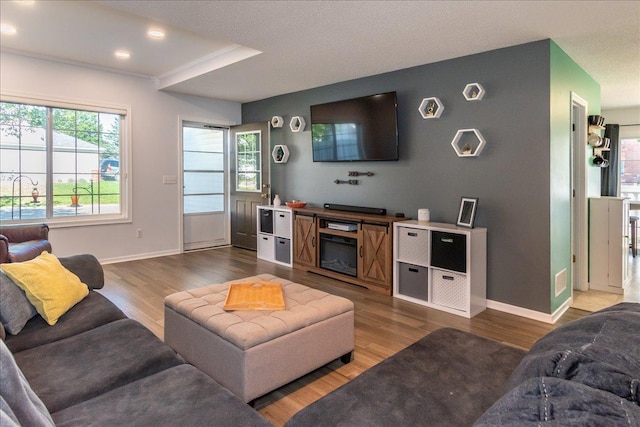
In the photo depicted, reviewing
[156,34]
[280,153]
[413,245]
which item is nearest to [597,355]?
[413,245]

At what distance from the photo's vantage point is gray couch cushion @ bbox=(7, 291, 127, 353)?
188 centimetres

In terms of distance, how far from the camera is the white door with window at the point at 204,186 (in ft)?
20.5

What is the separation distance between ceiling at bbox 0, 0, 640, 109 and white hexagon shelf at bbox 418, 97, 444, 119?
40 centimetres

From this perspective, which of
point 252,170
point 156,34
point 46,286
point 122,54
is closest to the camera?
point 46,286

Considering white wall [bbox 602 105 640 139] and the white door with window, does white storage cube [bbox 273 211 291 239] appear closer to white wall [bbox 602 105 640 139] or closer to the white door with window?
the white door with window

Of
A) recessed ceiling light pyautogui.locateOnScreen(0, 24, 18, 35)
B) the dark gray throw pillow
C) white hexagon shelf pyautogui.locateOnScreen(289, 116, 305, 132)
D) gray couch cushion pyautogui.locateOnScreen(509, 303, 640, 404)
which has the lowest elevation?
the dark gray throw pillow

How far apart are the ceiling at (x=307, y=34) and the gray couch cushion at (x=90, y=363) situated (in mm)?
2254

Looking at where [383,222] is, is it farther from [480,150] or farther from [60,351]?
[60,351]

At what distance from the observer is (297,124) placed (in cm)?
554

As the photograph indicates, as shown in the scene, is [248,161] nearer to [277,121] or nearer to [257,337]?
[277,121]

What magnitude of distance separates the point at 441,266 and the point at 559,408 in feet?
9.78

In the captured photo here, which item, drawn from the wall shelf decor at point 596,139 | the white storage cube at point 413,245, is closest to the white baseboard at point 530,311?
the white storage cube at point 413,245

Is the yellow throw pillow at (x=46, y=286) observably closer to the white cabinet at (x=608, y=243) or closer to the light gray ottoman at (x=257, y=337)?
the light gray ottoman at (x=257, y=337)

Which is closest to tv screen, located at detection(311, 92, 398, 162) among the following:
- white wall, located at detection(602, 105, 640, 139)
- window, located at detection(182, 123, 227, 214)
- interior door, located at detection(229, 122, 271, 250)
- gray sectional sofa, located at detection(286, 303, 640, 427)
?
interior door, located at detection(229, 122, 271, 250)
